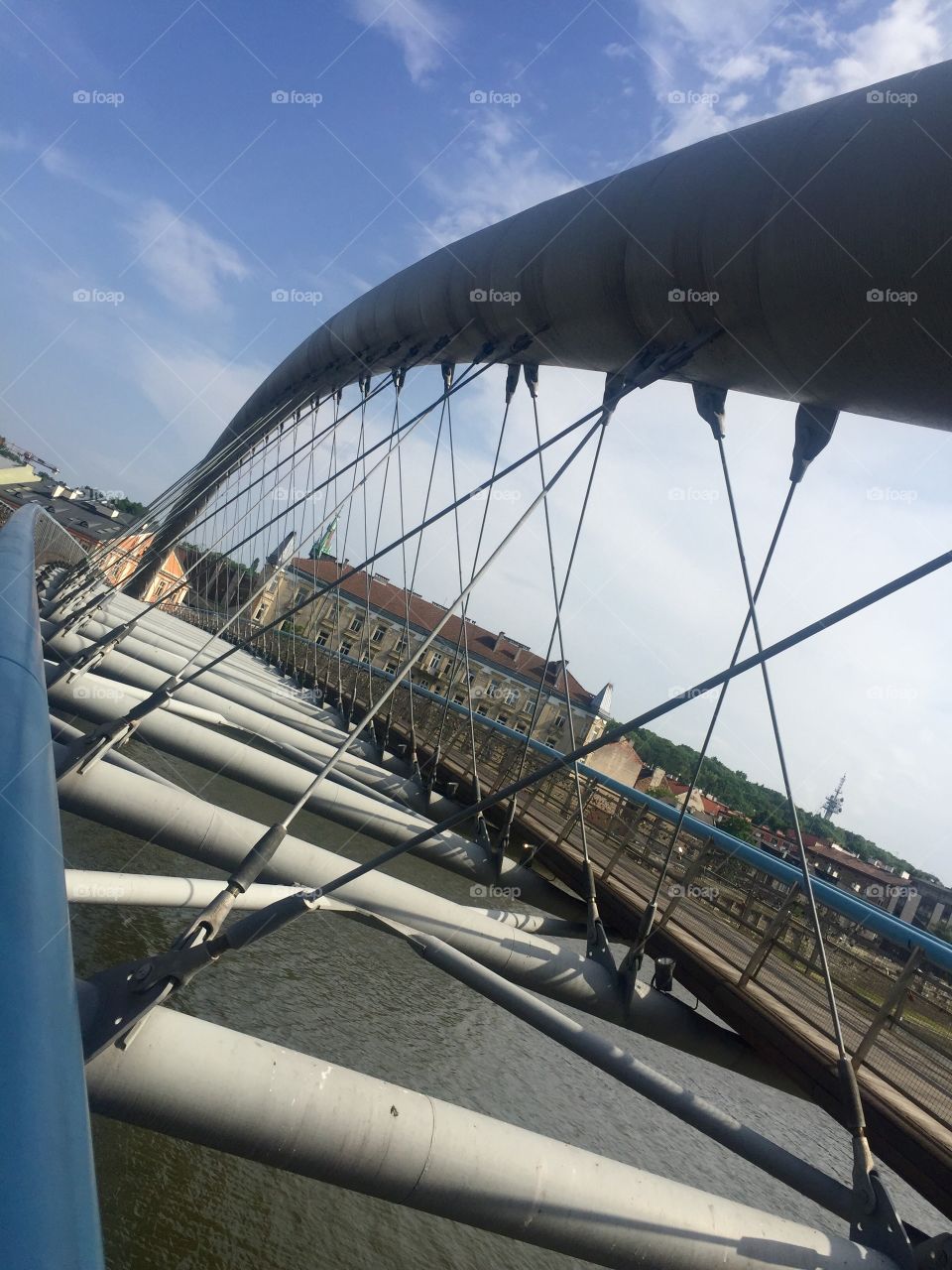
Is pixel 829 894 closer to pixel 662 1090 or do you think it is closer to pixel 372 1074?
pixel 662 1090

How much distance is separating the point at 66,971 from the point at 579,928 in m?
5.08

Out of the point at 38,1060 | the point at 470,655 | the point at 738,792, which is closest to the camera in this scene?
the point at 38,1060

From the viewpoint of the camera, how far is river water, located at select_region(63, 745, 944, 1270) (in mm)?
4902

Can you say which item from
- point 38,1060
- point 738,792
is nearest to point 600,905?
point 38,1060

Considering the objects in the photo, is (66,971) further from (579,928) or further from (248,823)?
(579,928)

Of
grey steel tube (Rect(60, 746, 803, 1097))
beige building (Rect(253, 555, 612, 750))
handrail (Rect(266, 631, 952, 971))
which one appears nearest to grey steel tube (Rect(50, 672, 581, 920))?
handrail (Rect(266, 631, 952, 971))

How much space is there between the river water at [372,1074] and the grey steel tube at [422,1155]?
2.61 metres

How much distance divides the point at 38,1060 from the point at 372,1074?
6987mm

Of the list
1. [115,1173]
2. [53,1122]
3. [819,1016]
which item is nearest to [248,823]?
[115,1173]

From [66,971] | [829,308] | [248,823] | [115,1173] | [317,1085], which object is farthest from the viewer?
[248,823]

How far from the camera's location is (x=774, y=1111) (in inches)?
413

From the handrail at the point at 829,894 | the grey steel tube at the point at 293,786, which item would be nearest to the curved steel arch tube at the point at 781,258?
the handrail at the point at 829,894

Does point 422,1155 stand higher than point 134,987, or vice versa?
point 134,987

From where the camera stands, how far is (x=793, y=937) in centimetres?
545
